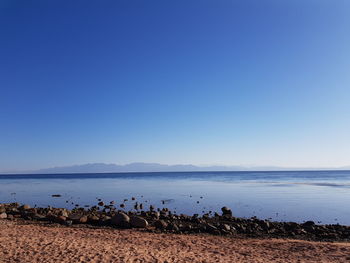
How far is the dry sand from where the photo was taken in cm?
1167

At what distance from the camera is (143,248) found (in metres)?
13.2

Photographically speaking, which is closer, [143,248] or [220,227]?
[143,248]

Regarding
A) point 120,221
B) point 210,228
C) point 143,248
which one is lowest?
point 210,228

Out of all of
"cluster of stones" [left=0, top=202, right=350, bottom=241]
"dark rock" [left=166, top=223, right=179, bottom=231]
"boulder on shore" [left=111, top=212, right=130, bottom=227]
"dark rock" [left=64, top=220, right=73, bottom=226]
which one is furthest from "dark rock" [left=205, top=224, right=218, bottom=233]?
"dark rock" [left=64, top=220, right=73, bottom=226]

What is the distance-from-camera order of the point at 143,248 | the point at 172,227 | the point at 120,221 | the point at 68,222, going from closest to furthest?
the point at 143,248
the point at 172,227
the point at 120,221
the point at 68,222

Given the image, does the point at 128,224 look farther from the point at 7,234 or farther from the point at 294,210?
the point at 294,210

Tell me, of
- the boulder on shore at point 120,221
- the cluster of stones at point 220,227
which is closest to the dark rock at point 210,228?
the cluster of stones at point 220,227

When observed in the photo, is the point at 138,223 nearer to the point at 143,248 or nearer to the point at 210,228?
the point at 210,228

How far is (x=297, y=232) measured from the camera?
17.8 metres

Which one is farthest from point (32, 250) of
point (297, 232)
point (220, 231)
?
point (297, 232)

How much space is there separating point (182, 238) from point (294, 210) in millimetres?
15665

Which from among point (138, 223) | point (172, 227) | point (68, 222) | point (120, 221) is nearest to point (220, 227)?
point (172, 227)

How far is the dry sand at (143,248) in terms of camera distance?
1167 centimetres

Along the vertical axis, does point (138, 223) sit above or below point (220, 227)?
above
